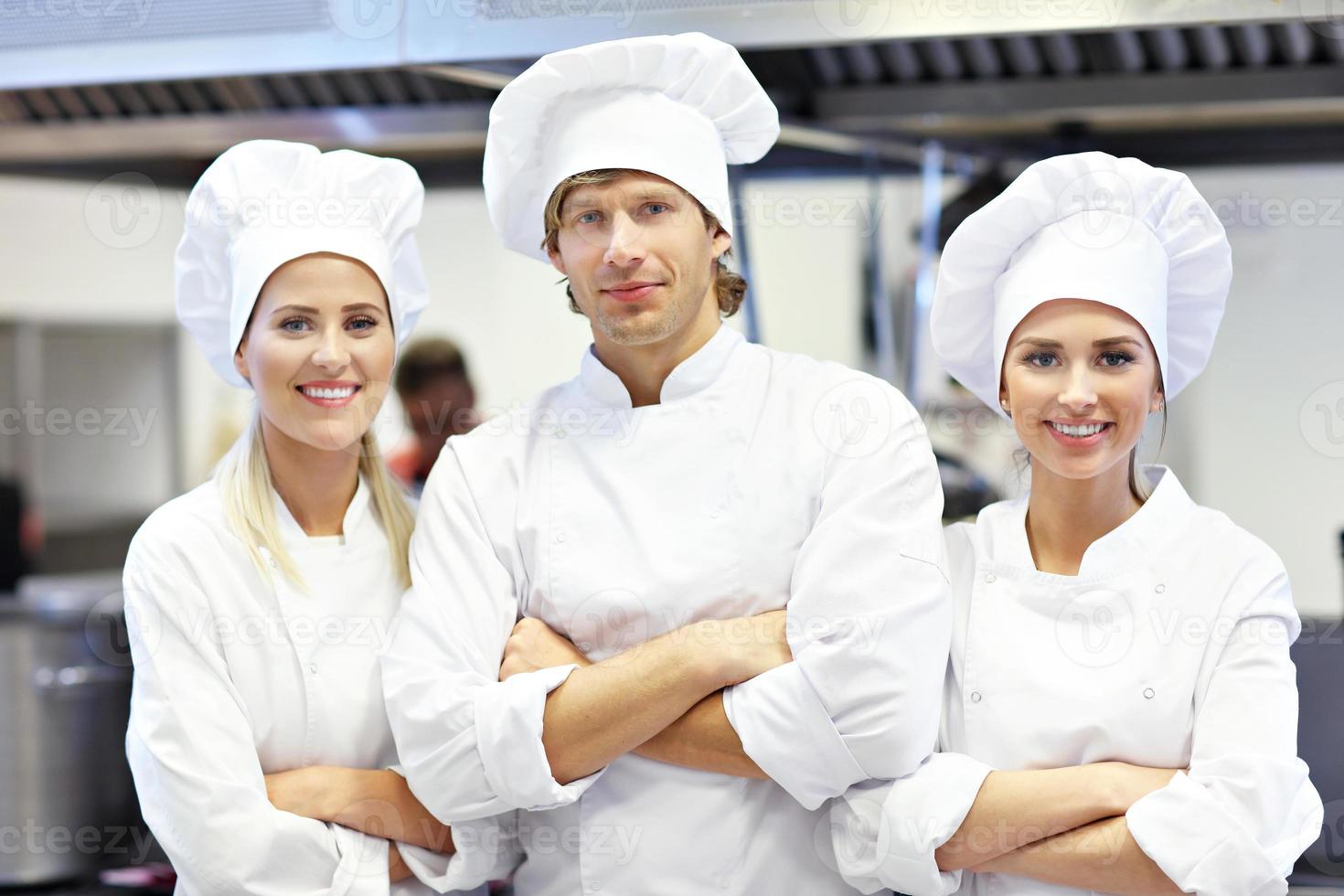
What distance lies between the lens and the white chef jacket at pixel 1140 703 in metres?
1.26

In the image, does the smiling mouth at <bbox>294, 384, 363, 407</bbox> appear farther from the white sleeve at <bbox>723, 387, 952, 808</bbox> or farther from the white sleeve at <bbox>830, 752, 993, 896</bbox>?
→ the white sleeve at <bbox>830, 752, 993, 896</bbox>

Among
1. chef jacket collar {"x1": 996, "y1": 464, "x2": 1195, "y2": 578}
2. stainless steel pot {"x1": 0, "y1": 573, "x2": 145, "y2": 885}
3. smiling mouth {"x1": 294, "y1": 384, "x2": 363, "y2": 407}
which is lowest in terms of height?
stainless steel pot {"x1": 0, "y1": 573, "x2": 145, "y2": 885}

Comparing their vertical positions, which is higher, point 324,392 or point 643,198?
point 643,198

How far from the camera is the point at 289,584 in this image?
1534 mm

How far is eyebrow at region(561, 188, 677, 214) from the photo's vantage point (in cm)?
148

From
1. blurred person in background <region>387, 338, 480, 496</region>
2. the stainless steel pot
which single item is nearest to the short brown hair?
the stainless steel pot

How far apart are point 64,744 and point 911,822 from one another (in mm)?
1555

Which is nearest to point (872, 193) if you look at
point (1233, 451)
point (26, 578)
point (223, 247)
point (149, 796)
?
point (1233, 451)

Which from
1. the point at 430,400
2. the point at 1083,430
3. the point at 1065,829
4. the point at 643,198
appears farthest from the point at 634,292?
the point at 430,400

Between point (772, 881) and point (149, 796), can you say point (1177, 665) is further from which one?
point (149, 796)

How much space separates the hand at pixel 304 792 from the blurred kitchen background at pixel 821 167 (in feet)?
2.81

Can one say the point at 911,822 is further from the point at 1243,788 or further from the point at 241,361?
the point at 241,361

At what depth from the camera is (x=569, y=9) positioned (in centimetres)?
178

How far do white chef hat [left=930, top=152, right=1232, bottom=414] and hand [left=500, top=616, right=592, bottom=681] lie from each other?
590mm
